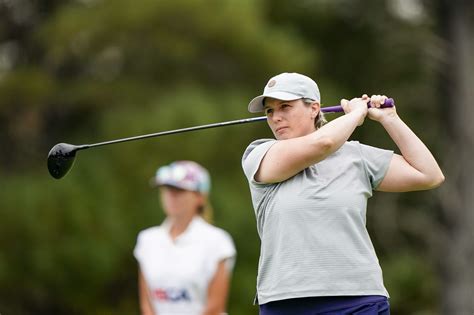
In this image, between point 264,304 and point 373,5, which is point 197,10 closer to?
point 373,5

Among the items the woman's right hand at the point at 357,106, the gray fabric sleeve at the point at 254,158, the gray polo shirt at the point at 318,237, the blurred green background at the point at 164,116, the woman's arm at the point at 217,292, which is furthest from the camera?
the blurred green background at the point at 164,116

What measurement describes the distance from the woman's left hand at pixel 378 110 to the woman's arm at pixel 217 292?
2070 millimetres

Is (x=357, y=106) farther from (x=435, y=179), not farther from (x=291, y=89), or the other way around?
(x=435, y=179)

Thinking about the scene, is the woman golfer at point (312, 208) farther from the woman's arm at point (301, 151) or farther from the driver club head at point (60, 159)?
the driver club head at point (60, 159)

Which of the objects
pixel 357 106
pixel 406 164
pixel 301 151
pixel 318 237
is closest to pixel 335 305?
pixel 318 237

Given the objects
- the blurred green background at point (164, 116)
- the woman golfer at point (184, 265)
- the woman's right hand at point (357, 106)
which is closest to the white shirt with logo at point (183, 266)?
the woman golfer at point (184, 265)

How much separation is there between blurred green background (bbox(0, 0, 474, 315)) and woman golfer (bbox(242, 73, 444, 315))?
9306mm

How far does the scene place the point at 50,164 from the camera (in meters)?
4.76

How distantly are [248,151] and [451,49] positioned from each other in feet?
39.3

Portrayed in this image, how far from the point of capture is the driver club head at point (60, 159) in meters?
4.77

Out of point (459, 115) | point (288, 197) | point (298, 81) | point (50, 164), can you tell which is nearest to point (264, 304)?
point (288, 197)

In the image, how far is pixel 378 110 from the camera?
13.6ft

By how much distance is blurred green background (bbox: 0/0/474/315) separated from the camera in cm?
1345

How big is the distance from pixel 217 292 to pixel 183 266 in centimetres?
22
